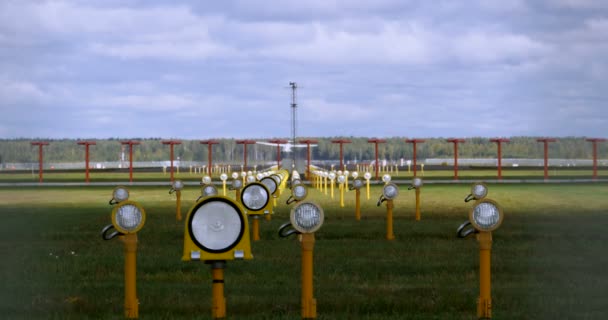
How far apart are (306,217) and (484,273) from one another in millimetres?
2063

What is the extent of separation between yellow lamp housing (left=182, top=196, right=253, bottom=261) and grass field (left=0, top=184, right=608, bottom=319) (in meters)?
2.11

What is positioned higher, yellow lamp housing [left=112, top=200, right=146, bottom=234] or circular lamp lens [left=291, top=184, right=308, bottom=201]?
yellow lamp housing [left=112, top=200, right=146, bottom=234]

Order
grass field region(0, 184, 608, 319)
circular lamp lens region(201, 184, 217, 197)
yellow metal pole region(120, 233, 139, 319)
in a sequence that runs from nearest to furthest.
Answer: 1. yellow metal pole region(120, 233, 139, 319)
2. grass field region(0, 184, 608, 319)
3. circular lamp lens region(201, 184, 217, 197)

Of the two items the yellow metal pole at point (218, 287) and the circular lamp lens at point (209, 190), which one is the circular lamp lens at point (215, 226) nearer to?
the yellow metal pole at point (218, 287)

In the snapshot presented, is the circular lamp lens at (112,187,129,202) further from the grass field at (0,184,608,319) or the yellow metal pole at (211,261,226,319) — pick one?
the yellow metal pole at (211,261,226,319)

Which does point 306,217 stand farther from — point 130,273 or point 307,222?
point 130,273

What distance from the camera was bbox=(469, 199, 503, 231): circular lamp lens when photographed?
9.46 metres

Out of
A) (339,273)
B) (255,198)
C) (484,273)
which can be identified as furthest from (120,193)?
(484,273)

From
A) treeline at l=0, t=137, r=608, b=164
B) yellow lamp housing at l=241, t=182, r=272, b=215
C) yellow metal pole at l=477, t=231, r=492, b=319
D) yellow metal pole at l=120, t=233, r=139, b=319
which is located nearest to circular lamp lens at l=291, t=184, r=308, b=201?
yellow lamp housing at l=241, t=182, r=272, b=215

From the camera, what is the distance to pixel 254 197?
14.1 meters

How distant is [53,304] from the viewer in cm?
1134

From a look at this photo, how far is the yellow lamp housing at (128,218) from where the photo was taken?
9273 millimetres

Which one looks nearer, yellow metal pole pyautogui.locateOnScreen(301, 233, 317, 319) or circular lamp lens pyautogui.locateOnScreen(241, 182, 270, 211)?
A: yellow metal pole pyautogui.locateOnScreen(301, 233, 317, 319)

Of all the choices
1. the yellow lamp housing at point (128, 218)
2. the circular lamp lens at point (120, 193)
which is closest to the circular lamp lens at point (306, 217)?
the yellow lamp housing at point (128, 218)
